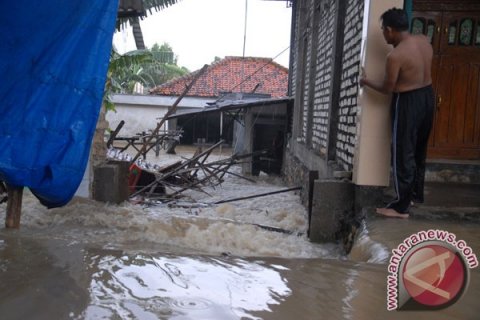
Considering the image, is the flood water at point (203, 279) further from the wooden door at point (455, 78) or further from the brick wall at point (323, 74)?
the brick wall at point (323, 74)

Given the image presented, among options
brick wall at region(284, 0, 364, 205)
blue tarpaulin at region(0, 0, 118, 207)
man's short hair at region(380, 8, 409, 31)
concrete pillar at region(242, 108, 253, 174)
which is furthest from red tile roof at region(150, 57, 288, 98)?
man's short hair at region(380, 8, 409, 31)

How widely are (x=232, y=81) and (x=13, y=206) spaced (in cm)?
2381

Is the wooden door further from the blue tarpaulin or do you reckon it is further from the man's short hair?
the blue tarpaulin

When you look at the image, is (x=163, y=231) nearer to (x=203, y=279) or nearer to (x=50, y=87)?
(x=50, y=87)

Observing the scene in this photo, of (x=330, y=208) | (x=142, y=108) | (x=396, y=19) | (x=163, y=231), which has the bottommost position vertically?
(x=163, y=231)

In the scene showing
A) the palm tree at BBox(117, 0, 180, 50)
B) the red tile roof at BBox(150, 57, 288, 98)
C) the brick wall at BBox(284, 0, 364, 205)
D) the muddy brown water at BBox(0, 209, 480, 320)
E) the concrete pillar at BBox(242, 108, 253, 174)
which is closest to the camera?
the muddy brown water at BBox(0, 209, 480, 320)

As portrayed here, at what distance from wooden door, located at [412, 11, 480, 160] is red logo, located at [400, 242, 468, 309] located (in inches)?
184

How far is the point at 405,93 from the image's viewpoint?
4.14m

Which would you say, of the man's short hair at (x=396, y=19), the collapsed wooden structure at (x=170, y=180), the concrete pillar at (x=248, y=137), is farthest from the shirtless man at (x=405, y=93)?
the concrete pillar at (x=248, y=137)

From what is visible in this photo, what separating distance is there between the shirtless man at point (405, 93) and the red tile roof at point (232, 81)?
22.0 metres

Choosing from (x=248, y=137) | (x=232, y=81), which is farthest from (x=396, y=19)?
(x=232, y=81)

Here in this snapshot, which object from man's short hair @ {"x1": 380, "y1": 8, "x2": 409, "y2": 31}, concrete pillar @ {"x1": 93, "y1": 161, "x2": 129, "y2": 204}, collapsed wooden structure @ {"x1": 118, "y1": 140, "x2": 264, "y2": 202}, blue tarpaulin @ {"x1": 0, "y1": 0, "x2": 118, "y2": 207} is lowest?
collapsed wooden structure @ {"x1": 118, "y1": 140, "x2": 264, "y2": 202}

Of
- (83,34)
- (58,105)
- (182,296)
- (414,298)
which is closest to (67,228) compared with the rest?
(58,105)

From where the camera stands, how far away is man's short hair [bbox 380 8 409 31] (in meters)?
4.05
